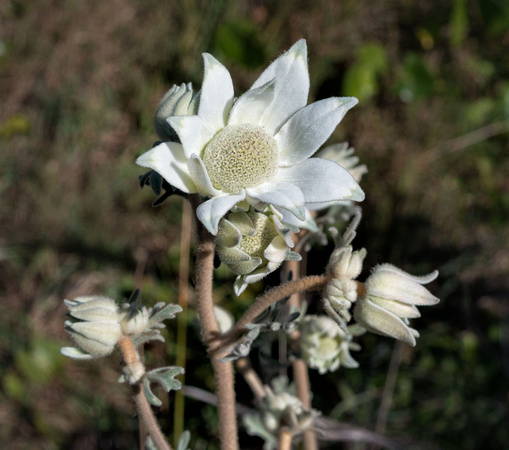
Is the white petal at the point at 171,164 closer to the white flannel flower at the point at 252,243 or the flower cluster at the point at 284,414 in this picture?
the white flannel flower at the point at 252,243

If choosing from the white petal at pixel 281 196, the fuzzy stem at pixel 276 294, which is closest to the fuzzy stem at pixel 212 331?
the fuzzy stem at pixel 276 294

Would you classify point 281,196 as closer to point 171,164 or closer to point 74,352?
point 171,164

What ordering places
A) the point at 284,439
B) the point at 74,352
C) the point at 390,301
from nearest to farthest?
the point at 390,301 → the point at 74,352 → the point at 284,439

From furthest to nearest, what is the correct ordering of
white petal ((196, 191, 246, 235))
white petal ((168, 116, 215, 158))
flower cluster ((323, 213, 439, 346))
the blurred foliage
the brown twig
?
the blurred foliage < the brown twig < flower cluster ((323, 213, 439, 346)) < white petal ((168, 116, 215, 158)) < white petal ((196, 191, 246, 235))

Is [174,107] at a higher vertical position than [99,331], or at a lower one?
Answer: higher

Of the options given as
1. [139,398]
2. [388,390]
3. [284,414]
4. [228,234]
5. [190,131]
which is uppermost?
[190,131]

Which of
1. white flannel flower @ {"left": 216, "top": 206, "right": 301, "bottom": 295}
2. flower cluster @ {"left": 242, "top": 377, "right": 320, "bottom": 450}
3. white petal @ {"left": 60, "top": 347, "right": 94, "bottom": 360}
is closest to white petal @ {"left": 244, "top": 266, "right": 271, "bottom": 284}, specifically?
white flannel flower @ {"left": 216, "top": 206, "right": 301, "bottom": 295}

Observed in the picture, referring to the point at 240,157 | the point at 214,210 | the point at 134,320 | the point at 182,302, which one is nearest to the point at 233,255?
the point at 214,210

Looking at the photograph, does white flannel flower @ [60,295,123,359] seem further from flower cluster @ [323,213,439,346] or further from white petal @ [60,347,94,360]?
flower cluster @ [323,213,439,346]
